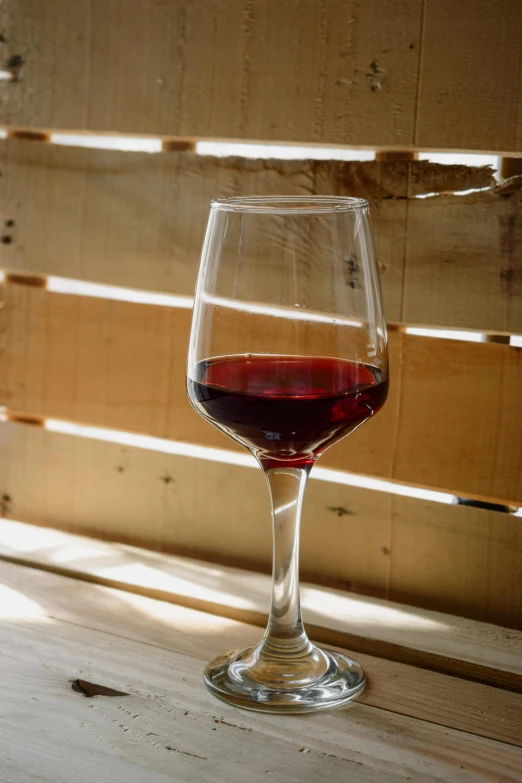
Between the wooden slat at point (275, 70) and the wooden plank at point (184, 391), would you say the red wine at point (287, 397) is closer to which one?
the wooden plank at point (184, 391)

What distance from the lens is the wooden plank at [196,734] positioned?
2.44 ft

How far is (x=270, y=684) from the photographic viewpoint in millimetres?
857

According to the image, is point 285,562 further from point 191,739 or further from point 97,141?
point 97,141

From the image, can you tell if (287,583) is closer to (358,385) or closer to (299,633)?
(299,633)

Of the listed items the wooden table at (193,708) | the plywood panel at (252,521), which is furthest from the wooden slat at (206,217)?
the wooden table at (193,708)

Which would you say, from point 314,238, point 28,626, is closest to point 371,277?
point 314,238

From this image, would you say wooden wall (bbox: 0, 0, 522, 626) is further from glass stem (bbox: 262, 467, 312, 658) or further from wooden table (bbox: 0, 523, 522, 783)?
glass stem (bbox: 262, 467, 312, 658)

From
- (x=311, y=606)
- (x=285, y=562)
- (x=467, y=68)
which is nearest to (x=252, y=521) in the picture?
(x=311, y=606)

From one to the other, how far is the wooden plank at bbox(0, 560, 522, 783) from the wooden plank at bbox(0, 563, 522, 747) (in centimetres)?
1

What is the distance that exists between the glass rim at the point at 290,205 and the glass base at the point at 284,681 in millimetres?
382

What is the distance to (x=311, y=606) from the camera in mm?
1065

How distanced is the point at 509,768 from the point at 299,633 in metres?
0.21

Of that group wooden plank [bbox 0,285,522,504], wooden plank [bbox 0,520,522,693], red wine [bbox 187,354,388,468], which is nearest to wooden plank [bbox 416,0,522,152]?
wooden plank [bbox 0,285,522,504]

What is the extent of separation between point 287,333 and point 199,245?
39 centimetres
